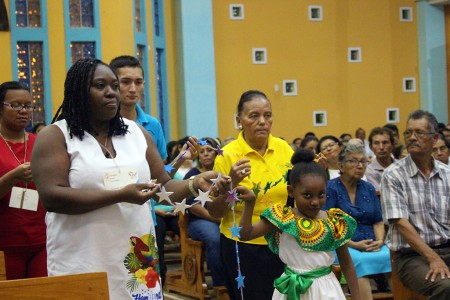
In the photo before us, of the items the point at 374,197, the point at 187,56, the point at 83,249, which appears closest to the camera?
the point at 83,249

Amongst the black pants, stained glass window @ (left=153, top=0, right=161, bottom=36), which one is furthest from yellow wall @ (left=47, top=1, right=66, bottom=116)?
the black pants

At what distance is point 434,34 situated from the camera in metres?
20.1

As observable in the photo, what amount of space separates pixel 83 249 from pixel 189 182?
614 millimetres

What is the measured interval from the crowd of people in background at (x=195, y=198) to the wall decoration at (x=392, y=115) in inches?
506

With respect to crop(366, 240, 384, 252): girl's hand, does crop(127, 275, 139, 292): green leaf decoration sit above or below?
above

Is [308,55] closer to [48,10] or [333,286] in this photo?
[48,10]

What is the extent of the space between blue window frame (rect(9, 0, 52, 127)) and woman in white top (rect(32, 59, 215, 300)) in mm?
10825

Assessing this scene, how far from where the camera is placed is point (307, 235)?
4645 millimetres

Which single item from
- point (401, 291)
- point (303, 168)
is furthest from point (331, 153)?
point (303, 168)

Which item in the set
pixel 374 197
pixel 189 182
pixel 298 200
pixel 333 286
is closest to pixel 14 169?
pixel 189 182

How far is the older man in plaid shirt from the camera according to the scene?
5.70m

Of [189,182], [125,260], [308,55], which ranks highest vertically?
[308,55]

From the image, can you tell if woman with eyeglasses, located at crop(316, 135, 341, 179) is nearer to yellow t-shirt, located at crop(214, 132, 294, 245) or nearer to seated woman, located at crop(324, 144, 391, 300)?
seated woman, located at crop(324, 144, 391, 300)

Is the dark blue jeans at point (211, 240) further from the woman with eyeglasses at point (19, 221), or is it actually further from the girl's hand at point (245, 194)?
the girl's hand at point (245, 194)
